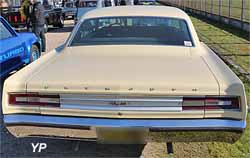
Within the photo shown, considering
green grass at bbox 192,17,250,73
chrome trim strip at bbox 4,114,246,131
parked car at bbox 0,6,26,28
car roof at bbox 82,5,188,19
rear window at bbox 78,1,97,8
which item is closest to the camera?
chrome trim strip at bbox 4,114,246,131

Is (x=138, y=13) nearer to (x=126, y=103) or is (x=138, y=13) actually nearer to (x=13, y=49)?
(x=126, y=103)

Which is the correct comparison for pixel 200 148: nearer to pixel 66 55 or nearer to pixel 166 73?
pixel 166 73

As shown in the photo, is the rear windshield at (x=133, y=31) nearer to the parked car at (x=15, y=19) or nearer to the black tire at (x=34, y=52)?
the black tire at (x=34, y=52)

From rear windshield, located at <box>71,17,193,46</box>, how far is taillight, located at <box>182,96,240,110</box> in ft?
5.01

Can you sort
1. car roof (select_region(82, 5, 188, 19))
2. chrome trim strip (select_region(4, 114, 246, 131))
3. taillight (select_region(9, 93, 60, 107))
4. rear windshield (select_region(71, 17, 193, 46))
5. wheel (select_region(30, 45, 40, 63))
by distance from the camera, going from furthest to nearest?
wheel (select_region(30, 45, 40, 63)) < car roof (select_region(82, 5, 188, 19)) < rear windshield (select_region(71, 17, 193, 46)) < taillight (select_region(9, 93, 60, 107)) < chrome trim strip (select_region(4, 114, 246, 131))

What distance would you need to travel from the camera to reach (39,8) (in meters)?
11.9

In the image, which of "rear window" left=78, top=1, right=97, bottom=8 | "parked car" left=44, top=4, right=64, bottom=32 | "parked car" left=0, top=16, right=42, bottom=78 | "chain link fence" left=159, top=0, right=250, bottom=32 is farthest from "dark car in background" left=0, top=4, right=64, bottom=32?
"chain link fence" left=159, top=0, right=250, bottom=32

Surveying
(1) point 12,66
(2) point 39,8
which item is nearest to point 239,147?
(1) point 12,66

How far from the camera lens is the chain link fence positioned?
1695 cm

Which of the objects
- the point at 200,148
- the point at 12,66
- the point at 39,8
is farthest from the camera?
the point at 39,8

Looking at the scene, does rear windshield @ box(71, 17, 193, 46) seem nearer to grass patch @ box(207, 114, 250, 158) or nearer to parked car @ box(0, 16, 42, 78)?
grass patch @ box(207, 114, 250, 158)

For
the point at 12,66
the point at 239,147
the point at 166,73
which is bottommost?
the point at 239,147

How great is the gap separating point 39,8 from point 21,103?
28.8 ft

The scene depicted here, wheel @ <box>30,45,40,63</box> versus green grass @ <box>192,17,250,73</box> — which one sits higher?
wheel @ <box>30,45,40,63</box>
